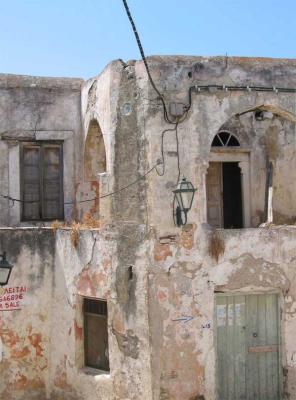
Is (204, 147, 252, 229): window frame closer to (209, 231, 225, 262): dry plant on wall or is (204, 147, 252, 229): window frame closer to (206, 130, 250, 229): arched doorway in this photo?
(206, 130, 250, 229): arched doorway

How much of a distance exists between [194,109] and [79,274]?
3.77 m

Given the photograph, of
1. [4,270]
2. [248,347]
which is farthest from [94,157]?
[248,347]

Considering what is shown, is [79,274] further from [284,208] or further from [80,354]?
[284,208]

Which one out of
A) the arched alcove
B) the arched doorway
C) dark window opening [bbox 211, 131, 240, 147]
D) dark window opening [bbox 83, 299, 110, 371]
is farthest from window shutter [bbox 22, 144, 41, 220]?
dark window opening [bbox 211, 131, 240, 147]

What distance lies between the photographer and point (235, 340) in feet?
31.9

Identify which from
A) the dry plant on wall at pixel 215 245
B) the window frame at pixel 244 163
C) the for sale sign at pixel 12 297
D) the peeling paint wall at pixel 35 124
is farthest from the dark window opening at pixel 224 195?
the for sale sign at pixel 12 297

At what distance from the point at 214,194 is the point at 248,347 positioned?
4.74 meters

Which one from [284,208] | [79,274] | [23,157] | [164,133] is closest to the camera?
[164,133]

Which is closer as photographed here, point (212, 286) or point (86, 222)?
point (212, 286)

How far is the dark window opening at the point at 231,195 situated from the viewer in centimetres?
1370

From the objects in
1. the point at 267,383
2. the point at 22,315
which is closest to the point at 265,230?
the point at 267,383

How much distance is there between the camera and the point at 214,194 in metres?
13.6

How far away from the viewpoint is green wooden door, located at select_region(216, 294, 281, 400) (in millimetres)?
9648

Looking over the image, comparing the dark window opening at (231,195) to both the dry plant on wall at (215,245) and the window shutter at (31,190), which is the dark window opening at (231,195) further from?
the window shutter at (31,190)
